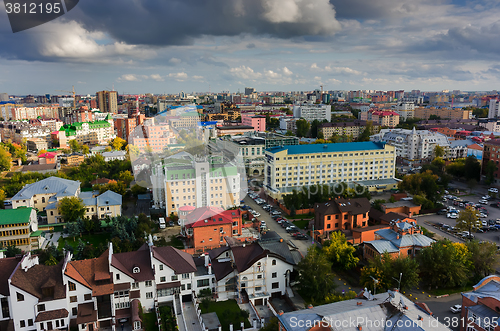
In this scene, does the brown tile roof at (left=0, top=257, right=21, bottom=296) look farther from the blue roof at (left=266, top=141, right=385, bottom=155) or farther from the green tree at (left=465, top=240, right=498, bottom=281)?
the blue roof at (left=266, top=141, right=385, bottom=155)

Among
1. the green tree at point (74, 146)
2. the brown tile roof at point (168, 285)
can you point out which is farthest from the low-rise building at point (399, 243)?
the green tree at point (74, 146)

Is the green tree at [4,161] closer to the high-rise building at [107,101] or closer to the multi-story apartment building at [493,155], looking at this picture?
the multi-story apartment building at [493,155]

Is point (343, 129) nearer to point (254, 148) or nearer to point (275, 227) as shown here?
point (254, 148)

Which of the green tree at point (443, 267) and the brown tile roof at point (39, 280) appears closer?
the brown tile roof at point (39, 280)

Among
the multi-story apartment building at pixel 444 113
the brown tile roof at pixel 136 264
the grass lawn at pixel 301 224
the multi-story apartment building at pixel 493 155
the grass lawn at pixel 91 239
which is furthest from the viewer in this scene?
the multi-story apartment building at pixel 444 113

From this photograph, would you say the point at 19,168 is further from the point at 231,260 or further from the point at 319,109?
the point at 319,109

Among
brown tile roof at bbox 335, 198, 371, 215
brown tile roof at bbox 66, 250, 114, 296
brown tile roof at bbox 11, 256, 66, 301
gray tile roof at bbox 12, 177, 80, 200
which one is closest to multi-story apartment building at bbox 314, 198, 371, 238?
brown tile roof at bbox 335, 198, 371, 215
